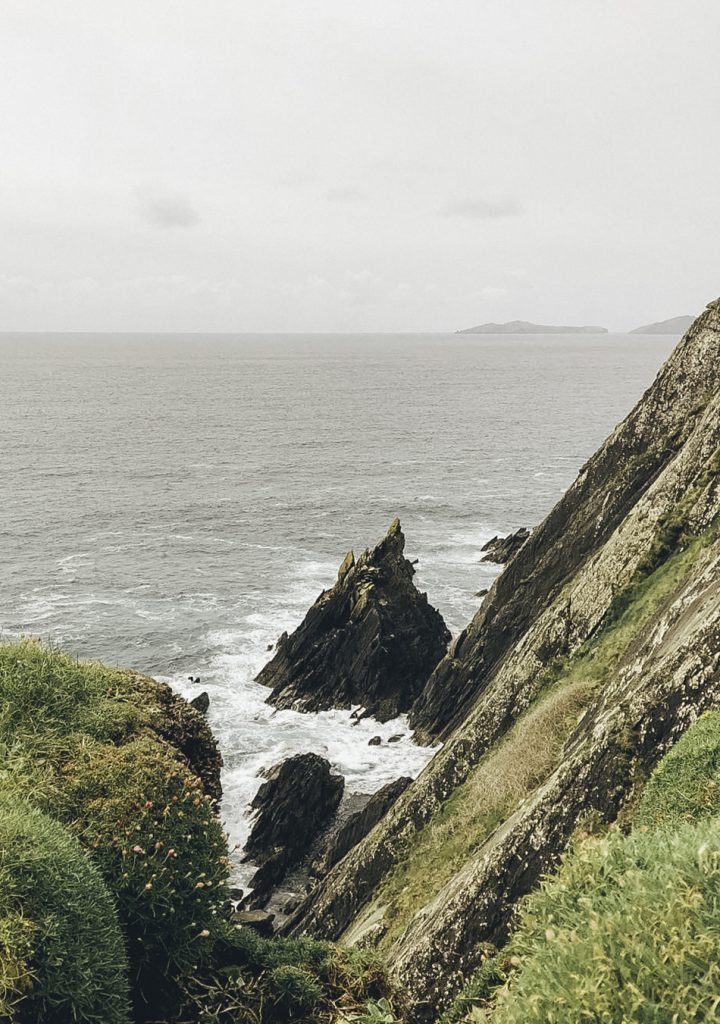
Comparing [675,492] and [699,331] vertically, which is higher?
[699,331]

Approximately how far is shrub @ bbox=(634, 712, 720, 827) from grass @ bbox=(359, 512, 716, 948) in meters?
6.39

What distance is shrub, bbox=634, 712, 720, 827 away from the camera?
1027 centimetres

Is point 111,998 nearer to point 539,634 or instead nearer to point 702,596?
point 702,596

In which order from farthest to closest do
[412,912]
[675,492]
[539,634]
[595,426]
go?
[595,426] → [539,634] → [675,492] → [412,912]

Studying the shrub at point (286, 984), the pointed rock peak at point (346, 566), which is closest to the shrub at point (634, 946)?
the shrub at point (286, 984)

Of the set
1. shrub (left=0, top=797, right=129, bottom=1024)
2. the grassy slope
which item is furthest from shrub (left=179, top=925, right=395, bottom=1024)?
the grassy slope

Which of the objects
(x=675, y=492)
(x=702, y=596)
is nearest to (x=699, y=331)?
(x=675, y=492)

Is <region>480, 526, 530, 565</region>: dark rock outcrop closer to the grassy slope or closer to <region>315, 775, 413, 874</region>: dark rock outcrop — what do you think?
<region>315, 775, 413, 874</region>: dark rock outcrop

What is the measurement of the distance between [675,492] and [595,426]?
136 m

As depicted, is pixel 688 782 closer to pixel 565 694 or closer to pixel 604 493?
pixel 565 694

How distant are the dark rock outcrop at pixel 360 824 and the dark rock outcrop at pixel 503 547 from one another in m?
39.5

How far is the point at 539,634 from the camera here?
81.8ft

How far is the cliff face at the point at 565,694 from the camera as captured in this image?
547 inches

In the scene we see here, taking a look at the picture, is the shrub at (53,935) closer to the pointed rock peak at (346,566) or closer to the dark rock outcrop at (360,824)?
the dark rock outcrop at (360,824)
